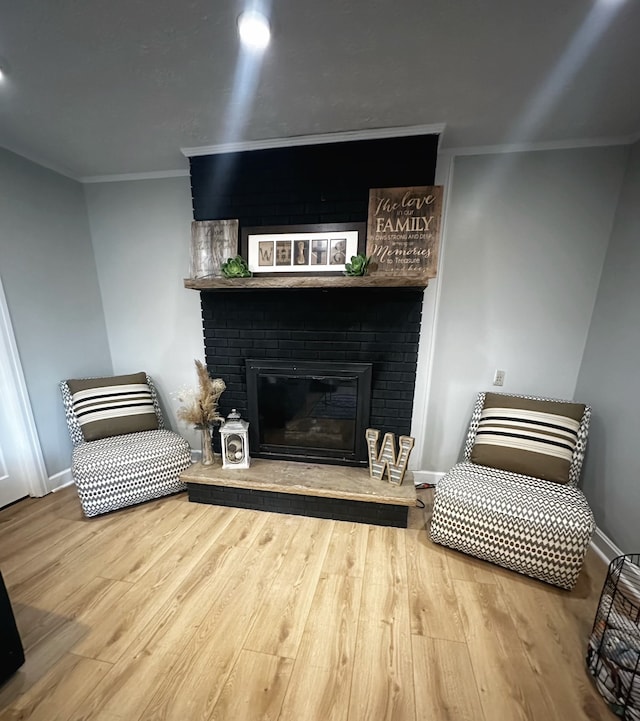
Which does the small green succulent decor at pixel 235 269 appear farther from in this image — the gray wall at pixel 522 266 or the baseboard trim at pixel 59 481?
the baseboard trim at pixel 59 481

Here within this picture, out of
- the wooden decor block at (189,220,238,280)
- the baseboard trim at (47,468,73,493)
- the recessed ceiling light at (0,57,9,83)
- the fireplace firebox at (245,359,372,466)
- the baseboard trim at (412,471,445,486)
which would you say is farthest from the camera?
the baseboard trim at (412,471,445,486)

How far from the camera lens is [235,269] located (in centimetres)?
184

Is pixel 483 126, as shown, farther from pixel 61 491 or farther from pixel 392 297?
pixel 61 491

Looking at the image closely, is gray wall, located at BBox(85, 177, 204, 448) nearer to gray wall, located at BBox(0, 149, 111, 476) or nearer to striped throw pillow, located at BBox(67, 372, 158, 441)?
gray wall, located at BBox(0, 149, 111, 476)

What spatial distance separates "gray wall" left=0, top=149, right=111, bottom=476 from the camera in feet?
6.48

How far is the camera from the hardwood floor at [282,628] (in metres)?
1.01

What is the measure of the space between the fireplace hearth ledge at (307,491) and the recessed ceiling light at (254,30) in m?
2.25

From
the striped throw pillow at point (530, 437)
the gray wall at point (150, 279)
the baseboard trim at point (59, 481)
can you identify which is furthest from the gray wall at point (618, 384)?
the baseboard trim at point (59, 481)

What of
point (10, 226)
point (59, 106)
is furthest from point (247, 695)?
point (10, 226)

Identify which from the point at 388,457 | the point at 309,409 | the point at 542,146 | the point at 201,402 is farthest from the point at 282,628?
the point at 542,146

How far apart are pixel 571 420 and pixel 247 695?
2115 mm

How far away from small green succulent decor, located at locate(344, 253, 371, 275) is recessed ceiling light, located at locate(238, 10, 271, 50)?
0.96m

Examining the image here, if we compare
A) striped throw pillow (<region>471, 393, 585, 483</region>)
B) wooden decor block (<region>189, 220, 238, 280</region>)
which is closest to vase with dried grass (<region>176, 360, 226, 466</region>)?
wooden decor block (<region>189, 220, 238, 280</region>)

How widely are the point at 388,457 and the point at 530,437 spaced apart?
88 centimetres
